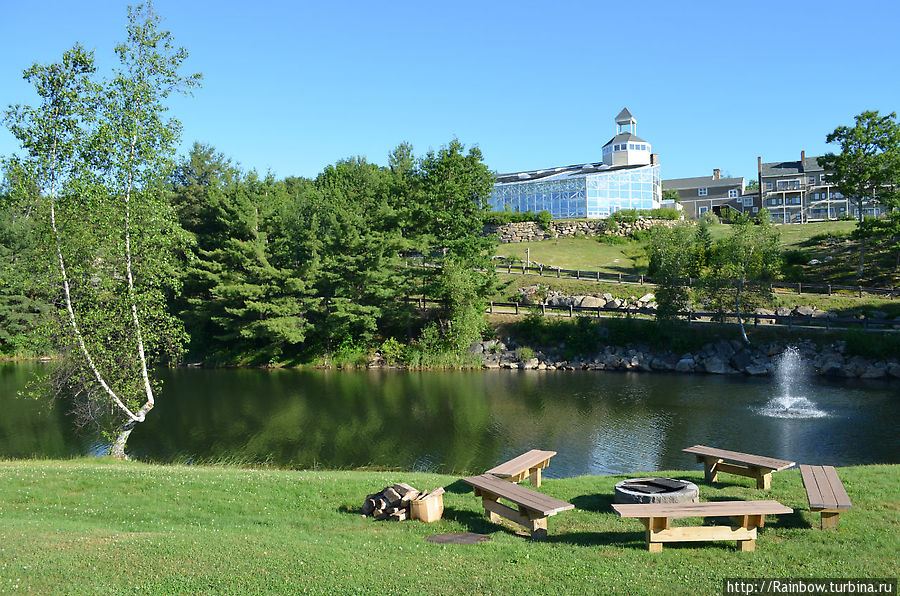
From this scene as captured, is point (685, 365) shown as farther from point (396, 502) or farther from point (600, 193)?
point (600, 193)

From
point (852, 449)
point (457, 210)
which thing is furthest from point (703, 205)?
point (852, 449)

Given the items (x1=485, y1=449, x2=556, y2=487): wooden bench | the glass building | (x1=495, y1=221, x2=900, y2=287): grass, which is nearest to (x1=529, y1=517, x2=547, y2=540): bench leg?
(x1=485, y1=449, x2=556, y2=487): wooden bench

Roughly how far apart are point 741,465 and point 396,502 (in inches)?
255

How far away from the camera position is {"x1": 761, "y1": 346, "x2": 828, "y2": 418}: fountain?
2344cm

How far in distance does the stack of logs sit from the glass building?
5787cm

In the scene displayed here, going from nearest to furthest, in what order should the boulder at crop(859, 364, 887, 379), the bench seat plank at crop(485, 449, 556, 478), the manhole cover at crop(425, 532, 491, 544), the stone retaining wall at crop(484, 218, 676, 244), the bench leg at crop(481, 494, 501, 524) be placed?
the manhole cover at crop(425, 532, 491, 544), the bench leg at crop(481, 494, 501, 524), the bench seat plank at crop(485, 449, 556, 478), the boulder at crop(859, 364, 887, 379), the stone retaining wall at crop(484, 218, 676, 244)

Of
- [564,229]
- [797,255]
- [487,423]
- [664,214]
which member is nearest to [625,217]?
[664,214]

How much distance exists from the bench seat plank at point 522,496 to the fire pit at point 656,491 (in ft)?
3.98

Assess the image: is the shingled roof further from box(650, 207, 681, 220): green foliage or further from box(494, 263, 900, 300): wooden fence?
box(494, 263, 900, 300): wooden fence

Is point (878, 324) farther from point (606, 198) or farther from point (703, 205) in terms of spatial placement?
point (703, 205)

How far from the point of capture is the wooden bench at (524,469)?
12.3 metres

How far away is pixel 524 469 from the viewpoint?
12.5 m

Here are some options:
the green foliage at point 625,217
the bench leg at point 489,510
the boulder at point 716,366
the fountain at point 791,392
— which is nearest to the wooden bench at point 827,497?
the bench leg at point 489,510

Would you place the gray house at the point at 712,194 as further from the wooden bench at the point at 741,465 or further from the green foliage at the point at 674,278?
the wooden bench at the point at 741,465
